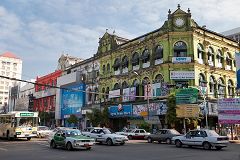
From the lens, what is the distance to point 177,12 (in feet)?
133

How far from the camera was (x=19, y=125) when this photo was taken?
97.2 feet

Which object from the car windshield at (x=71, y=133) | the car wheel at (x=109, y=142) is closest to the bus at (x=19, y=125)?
the car wheel at (x=109, y=142)

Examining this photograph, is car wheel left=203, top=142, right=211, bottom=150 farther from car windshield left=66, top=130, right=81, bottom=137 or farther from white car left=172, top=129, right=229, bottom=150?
car windshield left=66, top=130, right=81, bottom=137

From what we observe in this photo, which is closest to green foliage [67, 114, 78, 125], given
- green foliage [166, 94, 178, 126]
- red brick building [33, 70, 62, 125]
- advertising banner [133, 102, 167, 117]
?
red brick building [33, 70, 62, 125]

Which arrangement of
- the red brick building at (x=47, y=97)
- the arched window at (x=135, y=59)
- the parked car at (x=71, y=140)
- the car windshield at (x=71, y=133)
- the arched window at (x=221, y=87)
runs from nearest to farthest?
the parked car at (x=71, y=140)
the car windshield at (x=71, y=133)
the arched window at (x=221, y=87)
the arched window at (x=135, y=59)
the red brick building at (x=47, y=97)

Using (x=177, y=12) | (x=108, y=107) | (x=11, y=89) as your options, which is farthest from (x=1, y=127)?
(x=11, y=89)

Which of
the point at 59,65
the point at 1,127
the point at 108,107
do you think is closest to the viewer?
the point at 1,127

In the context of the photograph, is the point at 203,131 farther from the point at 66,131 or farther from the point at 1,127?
the point at 1,127

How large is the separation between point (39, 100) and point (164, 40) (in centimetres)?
4675

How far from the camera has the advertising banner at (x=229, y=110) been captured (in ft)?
107

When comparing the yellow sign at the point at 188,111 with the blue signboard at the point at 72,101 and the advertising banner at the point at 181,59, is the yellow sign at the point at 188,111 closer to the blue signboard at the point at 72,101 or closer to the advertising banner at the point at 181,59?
the advertising banner at the point at 181,59

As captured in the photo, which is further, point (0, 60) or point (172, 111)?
point (0, 60)

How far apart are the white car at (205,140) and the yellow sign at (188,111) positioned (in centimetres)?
938

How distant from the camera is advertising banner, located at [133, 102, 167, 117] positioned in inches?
1494
